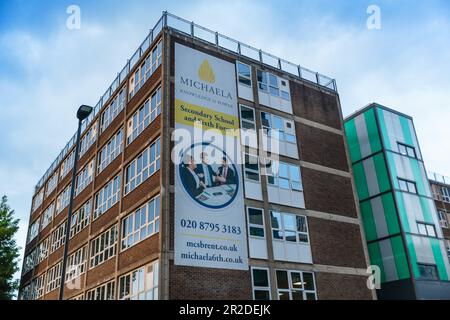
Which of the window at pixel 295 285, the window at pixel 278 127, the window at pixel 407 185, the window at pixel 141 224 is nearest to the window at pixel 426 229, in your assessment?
the window at pixel 407 185

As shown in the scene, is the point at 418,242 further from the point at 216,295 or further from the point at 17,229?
the point at 17,229

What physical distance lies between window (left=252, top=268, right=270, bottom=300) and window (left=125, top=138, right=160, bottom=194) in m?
6.31

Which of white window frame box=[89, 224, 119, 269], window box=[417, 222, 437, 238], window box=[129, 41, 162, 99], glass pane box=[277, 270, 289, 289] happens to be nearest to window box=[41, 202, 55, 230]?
white window frame box=[89, 224, 119, 269]

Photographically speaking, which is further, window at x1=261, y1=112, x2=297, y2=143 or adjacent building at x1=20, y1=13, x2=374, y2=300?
window at x1=261, y1=112, x2=297, y2=143

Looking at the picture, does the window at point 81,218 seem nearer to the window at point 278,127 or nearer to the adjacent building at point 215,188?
the adjacent building at point 215,188

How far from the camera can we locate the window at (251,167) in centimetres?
2055

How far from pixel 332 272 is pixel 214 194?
7.31 metres

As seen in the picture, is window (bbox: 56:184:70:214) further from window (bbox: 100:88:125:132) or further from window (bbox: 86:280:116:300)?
window (bbox: 86:280:116:300)

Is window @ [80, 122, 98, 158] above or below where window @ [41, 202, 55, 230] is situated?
above

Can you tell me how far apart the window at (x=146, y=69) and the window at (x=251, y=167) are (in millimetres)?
6409

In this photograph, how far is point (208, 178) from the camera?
18.9m

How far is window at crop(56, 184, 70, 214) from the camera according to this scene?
1280 inches

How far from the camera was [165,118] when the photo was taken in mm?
19188
